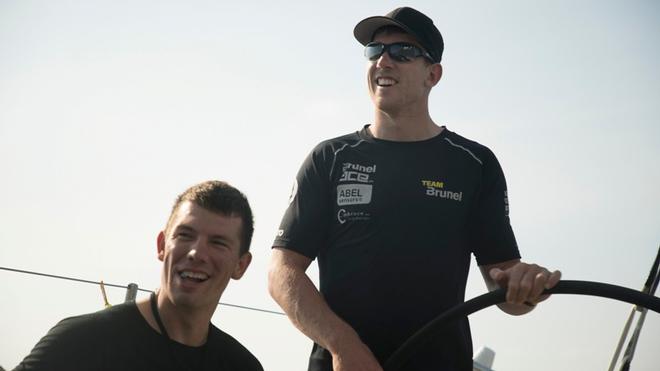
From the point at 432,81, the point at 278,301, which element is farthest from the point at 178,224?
the point at 432,81

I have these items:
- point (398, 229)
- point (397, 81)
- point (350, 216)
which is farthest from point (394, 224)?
point (397, 81)

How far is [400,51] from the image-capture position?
3.16 meters

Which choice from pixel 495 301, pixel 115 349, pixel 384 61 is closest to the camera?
pixel 495 301

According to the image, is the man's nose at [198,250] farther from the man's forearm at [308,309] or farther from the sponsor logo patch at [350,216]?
the sponsor logo patch at [350,216]

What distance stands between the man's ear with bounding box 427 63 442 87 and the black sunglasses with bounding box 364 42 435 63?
0.05m

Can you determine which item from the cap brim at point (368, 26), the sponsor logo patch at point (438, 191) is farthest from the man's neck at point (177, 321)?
the cap brim at point (368, 26)

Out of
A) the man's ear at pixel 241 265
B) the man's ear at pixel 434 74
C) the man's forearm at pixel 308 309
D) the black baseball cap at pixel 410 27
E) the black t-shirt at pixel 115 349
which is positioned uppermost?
the black baseball cap at pixel 410 27

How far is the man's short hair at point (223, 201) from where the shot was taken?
2920 mm

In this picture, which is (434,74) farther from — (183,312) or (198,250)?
(183,312)

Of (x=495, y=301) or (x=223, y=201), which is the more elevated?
(x=223, y=201)

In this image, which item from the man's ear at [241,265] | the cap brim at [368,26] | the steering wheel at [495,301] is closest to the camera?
the steering wheel at [495,301]

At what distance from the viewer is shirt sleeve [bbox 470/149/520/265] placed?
302 centimetres

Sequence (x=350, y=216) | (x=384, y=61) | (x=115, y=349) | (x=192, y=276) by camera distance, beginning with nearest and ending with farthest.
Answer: (x=115, y=349), (x=192, y=276), (x=350, y=216), (x=384, y=61)

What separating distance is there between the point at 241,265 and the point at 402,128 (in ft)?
2.69
